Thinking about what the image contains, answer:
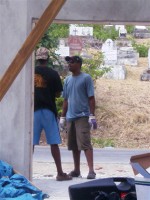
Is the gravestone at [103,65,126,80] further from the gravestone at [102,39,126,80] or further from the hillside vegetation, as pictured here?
the hillside vegetation

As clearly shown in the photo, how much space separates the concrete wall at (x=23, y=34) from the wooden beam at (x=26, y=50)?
3.07 meters

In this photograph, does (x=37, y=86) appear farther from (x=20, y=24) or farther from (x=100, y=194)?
(x=100, y=194)

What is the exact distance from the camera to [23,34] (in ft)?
26.0

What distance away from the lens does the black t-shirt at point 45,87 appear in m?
8.98

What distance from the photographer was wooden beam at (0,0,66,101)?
4.61 metres

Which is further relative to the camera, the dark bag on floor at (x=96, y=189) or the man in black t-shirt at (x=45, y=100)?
the man in black t-shirt at (x=45, y=100)

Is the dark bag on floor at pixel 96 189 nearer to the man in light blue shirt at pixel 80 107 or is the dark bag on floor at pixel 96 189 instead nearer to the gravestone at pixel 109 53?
the man in light blue shirt at pixel 80 107

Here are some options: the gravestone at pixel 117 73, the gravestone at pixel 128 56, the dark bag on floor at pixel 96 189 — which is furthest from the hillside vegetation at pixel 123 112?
the dark bag on floor at pixel 96 189

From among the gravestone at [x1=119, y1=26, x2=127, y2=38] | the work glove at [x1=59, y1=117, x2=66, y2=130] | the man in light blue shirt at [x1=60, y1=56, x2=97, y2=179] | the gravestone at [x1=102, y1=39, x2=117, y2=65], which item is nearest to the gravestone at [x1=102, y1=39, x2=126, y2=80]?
the gravestone at [x1=102, y1=39, x2=117, y2=65]

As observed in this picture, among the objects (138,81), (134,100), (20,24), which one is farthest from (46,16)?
(138,81)

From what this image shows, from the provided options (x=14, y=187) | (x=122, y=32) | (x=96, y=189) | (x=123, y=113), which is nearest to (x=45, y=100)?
(x=14, y=187)

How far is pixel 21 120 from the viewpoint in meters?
8.09

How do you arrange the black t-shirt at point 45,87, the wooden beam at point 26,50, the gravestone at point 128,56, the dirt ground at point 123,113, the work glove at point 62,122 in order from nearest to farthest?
1. the wooden beam at point 26,50
2. the black t-shirt at point 45,87
3. the work glove at point 62,122
4. the dirt ground at point 123,113
5. the gravestone at point 128,56

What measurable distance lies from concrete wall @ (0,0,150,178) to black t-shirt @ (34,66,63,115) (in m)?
0.91
